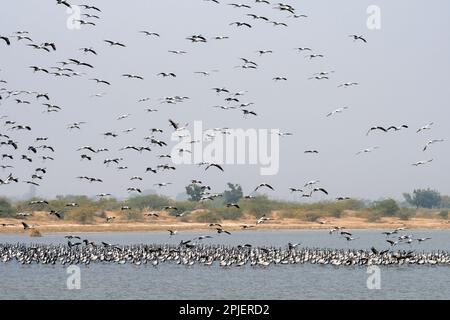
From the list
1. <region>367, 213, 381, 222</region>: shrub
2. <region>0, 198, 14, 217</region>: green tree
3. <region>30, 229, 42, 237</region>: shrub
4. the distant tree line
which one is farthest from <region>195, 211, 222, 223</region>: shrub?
<region>30, 229, 42, 237</region>: shrub

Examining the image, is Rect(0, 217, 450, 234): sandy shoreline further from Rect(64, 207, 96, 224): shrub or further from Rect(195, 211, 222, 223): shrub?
Rect(195, 211, 222, 223): shrub

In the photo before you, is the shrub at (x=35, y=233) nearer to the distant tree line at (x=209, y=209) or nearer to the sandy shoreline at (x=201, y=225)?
the sandy shoreline at (x=201, y=225)

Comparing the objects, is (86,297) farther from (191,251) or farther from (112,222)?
(112,222)

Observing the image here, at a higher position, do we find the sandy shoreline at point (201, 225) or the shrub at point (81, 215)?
the shrub at point (81, 215)

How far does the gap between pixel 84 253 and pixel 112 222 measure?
8161cm

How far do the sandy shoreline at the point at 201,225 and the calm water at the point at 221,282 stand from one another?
62.8 m

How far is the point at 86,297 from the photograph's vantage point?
5856cm

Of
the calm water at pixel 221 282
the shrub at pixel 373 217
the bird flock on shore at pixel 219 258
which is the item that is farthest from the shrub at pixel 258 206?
the calm water at pixel 221 282

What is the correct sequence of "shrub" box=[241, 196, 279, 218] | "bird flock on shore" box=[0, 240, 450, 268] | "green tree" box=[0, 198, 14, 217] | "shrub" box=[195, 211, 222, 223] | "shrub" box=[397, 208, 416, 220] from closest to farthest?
"bird flock on shore" box=[0, 240, 450, 268] < "green tree" box=[0, 198, 14, 217] < "shrub" box=[195, 211, 222, 223] < "shrub" box=[397, 208, 416, 220] < "shrub" box=[241, 196, 279, 218]

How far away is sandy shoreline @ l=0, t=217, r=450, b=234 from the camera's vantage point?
14888 centimetres

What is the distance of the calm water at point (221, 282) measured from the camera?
59906 millimetres

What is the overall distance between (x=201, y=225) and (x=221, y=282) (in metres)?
95.4

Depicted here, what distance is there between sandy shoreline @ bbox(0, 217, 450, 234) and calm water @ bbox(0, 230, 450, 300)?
62.8 meters
